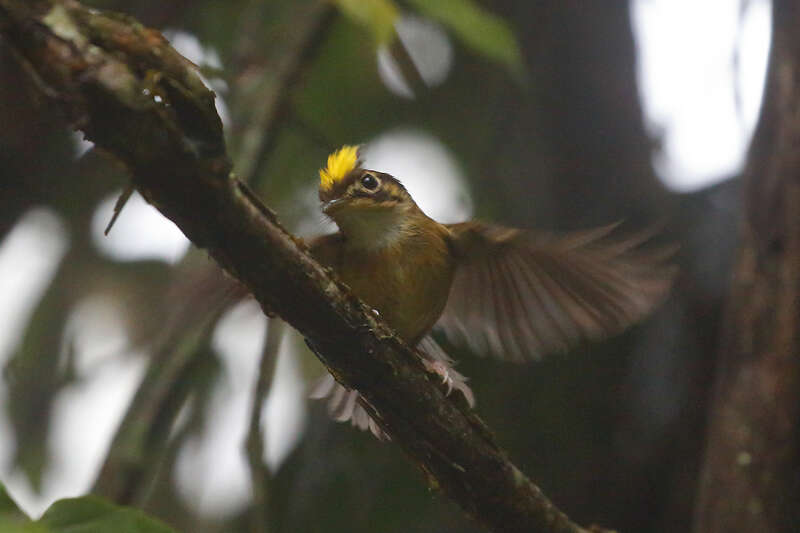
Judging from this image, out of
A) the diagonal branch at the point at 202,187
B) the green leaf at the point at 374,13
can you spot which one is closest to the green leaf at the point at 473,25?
the green leaf at the point at 374,13

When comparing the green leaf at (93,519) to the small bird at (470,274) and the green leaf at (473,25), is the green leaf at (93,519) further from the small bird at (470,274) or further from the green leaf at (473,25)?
the green leaf at (473,25)

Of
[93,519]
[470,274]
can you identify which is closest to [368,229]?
[470,274]

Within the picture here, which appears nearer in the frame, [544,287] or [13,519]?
[13,519]

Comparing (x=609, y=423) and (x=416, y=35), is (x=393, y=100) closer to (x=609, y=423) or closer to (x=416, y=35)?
(x=416, y=35)

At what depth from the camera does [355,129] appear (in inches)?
176

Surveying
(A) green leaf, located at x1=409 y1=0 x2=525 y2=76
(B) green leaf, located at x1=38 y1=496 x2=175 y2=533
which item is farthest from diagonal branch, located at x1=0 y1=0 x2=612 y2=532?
(A) green leaf, located at x1=409 y1=0 x2=525 y2=76

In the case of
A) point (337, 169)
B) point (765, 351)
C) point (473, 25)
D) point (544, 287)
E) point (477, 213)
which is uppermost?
point (473, 25)

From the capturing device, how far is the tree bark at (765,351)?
2.99 metres

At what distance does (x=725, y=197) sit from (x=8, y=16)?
3359 mm

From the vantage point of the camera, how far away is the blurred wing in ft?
Answer: 8.50

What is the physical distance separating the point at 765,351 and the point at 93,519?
226cm

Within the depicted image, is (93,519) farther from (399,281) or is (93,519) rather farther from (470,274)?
(470,274)

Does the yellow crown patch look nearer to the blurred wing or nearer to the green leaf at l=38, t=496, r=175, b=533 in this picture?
the blurred wing

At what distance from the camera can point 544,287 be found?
287cm
